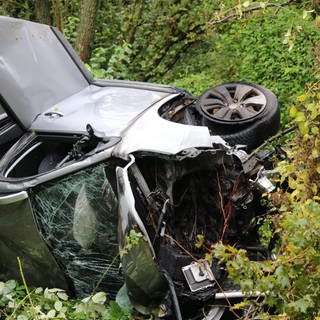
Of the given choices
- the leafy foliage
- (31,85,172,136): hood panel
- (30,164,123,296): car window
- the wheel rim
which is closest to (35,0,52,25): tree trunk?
(31,85,172,136): hood panel

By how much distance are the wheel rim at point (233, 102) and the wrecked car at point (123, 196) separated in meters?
0.23

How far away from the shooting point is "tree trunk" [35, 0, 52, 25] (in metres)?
9.92

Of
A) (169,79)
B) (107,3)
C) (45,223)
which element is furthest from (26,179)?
(107,3)

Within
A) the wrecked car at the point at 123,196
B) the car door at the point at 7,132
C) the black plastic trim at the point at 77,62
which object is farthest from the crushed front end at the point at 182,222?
the black plastic trim at the point at 77,62

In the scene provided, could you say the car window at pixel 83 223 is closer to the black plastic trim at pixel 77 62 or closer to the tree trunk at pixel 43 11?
the black plastic trim at pixel 77 62

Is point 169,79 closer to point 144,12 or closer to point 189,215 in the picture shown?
point 144,12

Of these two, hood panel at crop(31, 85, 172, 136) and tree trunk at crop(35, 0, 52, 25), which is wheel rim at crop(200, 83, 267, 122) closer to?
hood panel at crop(31, 85, 172, 136)

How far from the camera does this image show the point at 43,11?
9922 mm

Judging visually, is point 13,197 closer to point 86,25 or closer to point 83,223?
point 83,223

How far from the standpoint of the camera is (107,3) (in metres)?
10.2

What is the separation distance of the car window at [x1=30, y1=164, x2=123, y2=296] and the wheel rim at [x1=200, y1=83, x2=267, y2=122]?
1.50m

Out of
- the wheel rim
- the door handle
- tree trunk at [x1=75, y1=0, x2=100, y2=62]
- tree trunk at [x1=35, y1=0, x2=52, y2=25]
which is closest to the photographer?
the door handle

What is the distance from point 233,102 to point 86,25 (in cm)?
406

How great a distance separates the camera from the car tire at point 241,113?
4.68 m
